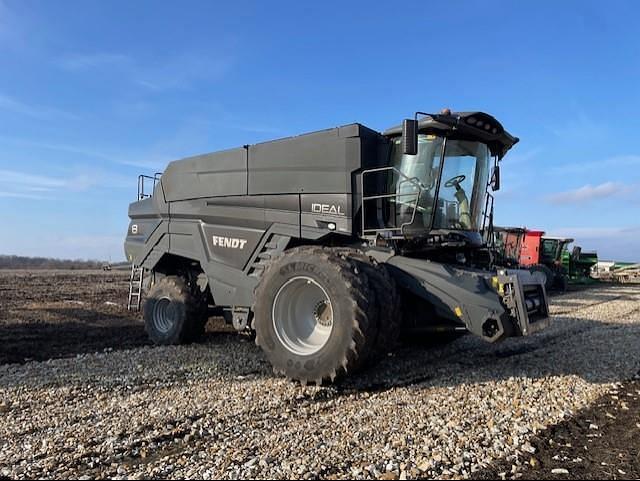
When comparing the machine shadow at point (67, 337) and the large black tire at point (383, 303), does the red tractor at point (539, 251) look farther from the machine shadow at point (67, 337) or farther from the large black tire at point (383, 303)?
the large black tire at point (383, 303)

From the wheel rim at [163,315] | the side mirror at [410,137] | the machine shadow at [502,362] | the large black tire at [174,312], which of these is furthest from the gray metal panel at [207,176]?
the machine shadow at [502,362]

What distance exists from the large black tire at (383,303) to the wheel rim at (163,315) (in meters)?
4.21

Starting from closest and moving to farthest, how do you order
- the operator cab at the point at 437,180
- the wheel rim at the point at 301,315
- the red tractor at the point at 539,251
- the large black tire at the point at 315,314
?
the large black tire at the point at 315,314
the wheel rim at the point at 301,315
the operator cab at the point at 437,180
the red tractor at the point at 539,251

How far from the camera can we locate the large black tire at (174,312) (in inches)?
337

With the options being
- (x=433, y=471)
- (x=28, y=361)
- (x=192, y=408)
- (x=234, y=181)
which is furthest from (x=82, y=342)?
(x=433, y=471)

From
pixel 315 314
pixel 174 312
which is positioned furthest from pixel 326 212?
pixel 174 312

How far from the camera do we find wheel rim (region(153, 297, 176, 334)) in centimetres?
892

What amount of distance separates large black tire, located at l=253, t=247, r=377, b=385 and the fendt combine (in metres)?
0.01

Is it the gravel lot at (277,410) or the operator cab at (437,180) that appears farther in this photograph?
the operator cab at (437,180)

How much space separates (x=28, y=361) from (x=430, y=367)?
19.1ft

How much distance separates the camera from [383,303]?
5738 millimetres

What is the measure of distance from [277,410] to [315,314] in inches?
63.6

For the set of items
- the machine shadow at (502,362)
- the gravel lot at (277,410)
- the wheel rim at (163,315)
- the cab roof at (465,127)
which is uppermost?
the cab roof at (465,127)

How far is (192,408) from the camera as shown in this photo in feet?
16.8
